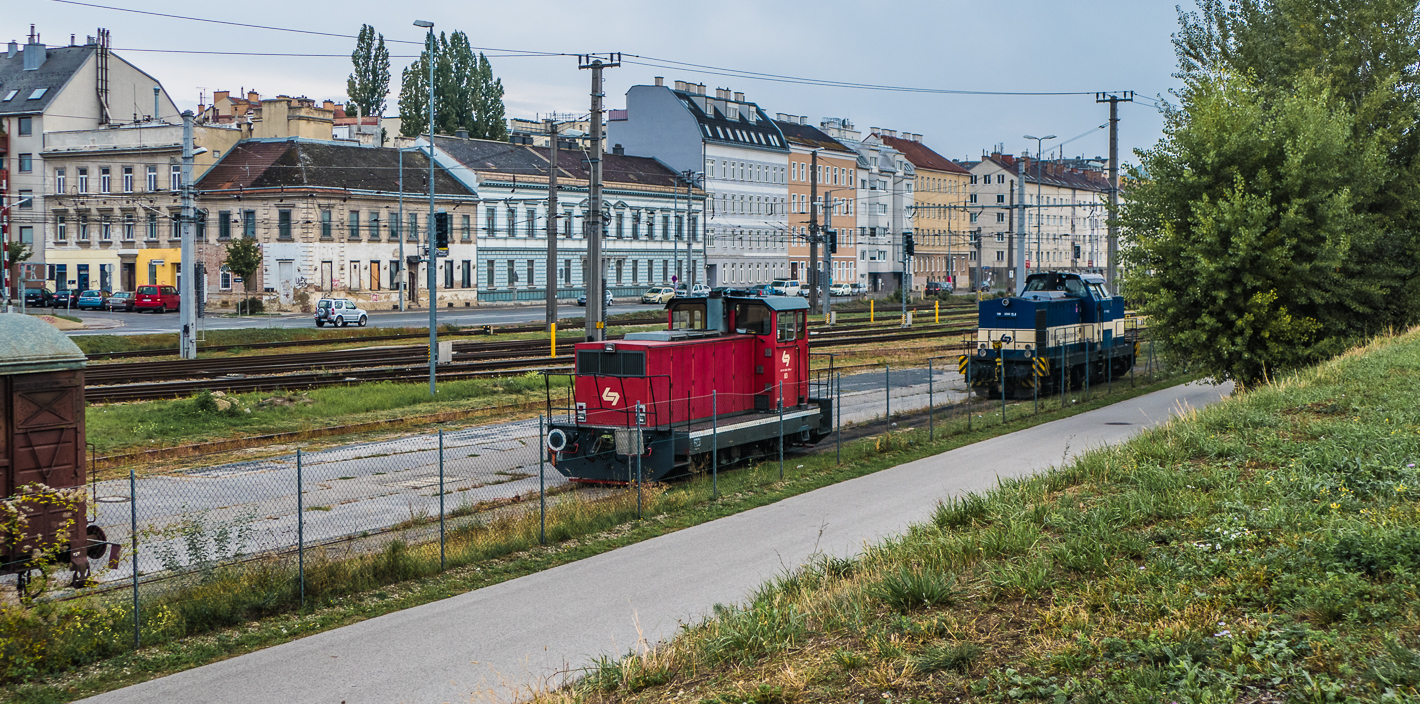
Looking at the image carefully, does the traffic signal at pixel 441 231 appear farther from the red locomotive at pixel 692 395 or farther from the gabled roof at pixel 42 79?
the gabled roof at pixel 42 79

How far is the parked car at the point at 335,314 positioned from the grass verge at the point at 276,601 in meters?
43.0

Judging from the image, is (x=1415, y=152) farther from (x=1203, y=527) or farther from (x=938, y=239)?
(x=938, y=239)

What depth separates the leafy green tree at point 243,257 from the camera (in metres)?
64.5

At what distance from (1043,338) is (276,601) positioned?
77.2 feet

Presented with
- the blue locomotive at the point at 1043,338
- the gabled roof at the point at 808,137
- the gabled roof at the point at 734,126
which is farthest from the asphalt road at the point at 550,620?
the gabled roof at the point at 808,137

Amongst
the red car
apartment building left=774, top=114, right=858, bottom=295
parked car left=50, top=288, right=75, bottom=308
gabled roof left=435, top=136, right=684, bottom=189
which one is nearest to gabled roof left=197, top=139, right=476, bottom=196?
gabled roof left=435, top=136, right=684, bottom=189

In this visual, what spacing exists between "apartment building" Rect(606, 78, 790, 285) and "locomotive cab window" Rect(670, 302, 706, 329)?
69969mm

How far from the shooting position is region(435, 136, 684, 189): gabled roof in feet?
254

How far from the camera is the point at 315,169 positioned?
229ft

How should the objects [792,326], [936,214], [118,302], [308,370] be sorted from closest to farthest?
1. [792,326]
2. [308,370]
3. [118,302]
4. [936,214]

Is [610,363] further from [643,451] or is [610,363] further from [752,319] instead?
[752,319]

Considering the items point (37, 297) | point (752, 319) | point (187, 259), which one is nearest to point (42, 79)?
point (37, 297)

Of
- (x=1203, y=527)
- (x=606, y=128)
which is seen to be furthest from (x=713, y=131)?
(x=1203, y=527)

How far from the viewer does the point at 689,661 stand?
8344 mm
